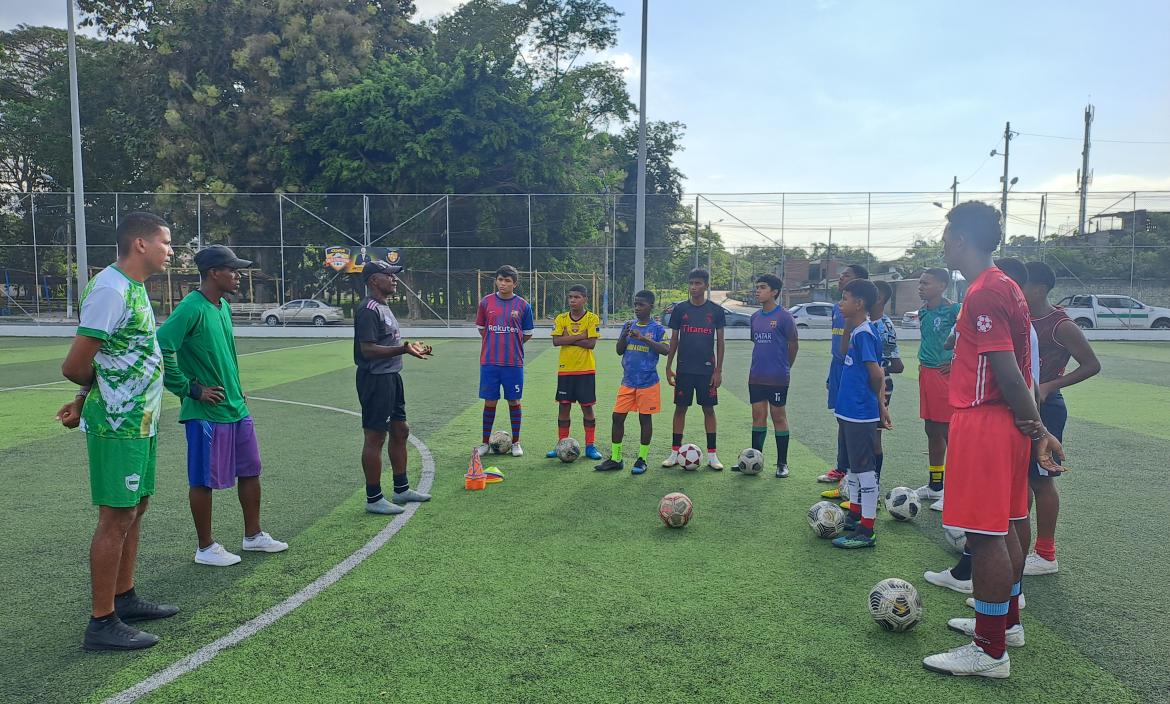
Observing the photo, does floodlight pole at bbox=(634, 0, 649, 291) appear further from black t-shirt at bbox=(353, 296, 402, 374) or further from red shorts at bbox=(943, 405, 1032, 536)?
red shorts at bbox=(943, 405, 1032, 536)

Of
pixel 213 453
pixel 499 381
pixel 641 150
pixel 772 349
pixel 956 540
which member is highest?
pixel 641 150

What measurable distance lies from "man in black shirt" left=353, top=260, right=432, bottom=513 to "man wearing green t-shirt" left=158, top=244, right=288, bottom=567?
3.50 ft

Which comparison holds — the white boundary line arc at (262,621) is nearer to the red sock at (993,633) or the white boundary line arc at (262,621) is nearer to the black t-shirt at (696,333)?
the black t-shirt at (696,333)

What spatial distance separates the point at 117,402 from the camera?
3.59 meters

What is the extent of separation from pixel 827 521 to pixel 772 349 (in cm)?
230

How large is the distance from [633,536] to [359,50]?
3635 cm

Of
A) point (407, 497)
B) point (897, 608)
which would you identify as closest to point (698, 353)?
point (407, 497)

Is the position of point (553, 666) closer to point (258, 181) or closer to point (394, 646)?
point (394, 646)

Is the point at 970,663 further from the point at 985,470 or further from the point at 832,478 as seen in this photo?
the point at 832,478

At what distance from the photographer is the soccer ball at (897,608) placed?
388 cm

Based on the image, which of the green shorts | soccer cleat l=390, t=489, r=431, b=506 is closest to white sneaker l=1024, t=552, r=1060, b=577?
soccer cleat l=390, t=489, r=431, b=506

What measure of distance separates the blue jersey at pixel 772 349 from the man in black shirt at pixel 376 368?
136 inches

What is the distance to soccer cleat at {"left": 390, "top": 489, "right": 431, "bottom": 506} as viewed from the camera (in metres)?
6.31

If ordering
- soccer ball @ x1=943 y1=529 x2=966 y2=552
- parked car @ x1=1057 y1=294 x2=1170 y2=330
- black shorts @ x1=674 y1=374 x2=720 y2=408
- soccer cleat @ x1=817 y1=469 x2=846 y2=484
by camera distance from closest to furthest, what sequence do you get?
1. soccer ball @ x1=943 y1=529 x2=966 y2=552
2. soccer cleat @ x1=817 y1=469 x2=846 y2=484
3. black shorts @ x1=674 y1=374 x2=720 y2=408
4. parked car @ x1=1057 y1=294 x2=1170 y2=330
